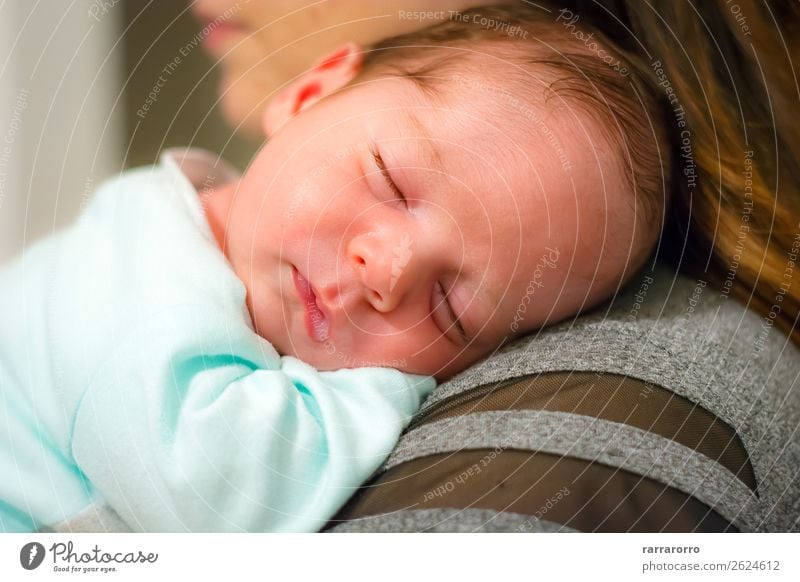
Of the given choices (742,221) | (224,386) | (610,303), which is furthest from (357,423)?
(742,221)

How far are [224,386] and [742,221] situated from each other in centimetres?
36

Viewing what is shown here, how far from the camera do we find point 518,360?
0.48 meters

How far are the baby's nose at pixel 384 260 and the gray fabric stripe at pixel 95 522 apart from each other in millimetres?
201

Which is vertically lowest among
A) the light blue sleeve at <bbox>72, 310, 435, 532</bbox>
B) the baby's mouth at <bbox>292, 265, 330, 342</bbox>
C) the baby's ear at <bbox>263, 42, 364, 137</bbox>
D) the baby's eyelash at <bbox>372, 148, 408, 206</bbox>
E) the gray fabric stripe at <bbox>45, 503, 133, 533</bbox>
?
the gray fabric stripe at <bbox>45, 503, 133, 533</bbox>

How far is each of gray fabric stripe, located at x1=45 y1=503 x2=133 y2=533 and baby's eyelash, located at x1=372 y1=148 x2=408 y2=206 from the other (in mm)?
250

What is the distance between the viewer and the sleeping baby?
45 cm

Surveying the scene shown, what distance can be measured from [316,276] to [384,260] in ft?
0.14

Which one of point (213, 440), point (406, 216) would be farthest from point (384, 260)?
point (213, 440)

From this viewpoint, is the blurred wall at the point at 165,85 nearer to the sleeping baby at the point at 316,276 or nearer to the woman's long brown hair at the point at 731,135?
the sleeping baby at the point at 316,276

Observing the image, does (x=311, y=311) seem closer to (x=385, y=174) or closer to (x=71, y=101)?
(x=385, y=174)

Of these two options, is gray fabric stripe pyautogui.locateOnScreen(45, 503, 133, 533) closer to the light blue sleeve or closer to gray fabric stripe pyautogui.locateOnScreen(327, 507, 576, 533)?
the light blue sleeve

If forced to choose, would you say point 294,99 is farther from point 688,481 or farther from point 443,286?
point 688,481

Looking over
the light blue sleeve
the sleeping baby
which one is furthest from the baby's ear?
the light blue sleeve

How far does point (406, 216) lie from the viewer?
18.6 inches
